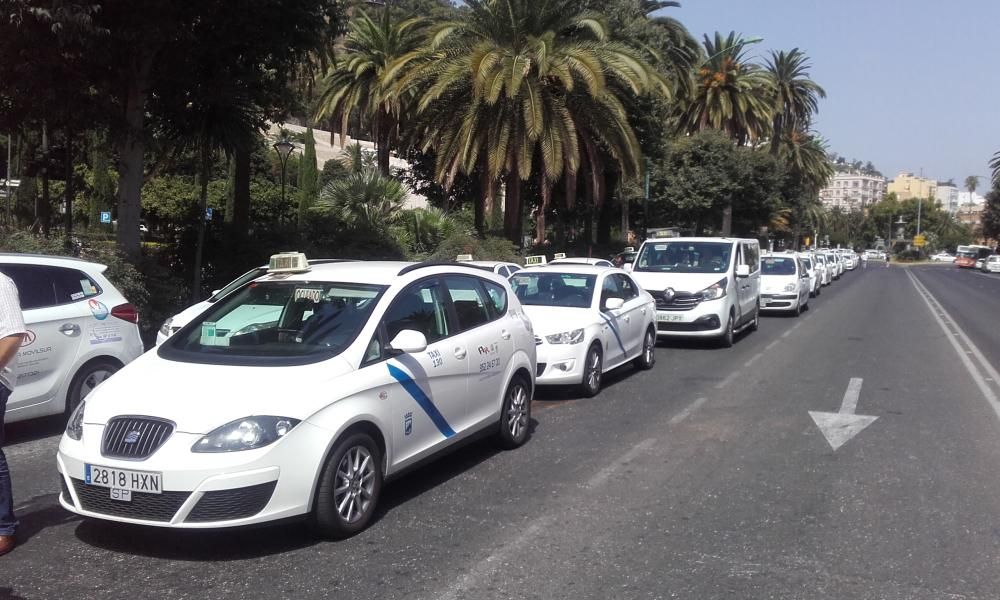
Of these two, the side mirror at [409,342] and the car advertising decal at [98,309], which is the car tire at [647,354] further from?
the side mirror at [409,342]

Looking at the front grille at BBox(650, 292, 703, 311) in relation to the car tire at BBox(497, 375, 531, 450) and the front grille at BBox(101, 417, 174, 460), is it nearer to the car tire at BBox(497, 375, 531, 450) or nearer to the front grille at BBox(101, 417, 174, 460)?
the car tire at BBox(497, 375, 531, 450)

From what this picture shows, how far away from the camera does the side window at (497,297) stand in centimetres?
787

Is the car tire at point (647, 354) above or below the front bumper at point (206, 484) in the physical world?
below

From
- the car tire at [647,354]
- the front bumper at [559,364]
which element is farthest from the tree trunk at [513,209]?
the front bumper at [559,364]

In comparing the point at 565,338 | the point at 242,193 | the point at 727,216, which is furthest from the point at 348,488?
the point at 727,216

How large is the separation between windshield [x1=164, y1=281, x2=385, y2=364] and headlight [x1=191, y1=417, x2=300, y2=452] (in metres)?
0.63

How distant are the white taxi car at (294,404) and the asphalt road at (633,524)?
0.34 m

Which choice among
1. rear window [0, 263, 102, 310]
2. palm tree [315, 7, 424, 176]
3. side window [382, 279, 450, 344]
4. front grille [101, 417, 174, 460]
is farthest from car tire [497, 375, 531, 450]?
palm tree [315, 7, 424, 176]

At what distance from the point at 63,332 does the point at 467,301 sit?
12.2 feet

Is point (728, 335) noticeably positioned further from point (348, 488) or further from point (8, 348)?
point (8, 348)

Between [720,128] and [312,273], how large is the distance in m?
41.7

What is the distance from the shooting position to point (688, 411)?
10.1m

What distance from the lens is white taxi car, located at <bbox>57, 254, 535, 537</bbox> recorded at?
504 cm

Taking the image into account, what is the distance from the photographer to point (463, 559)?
531 centimetres
